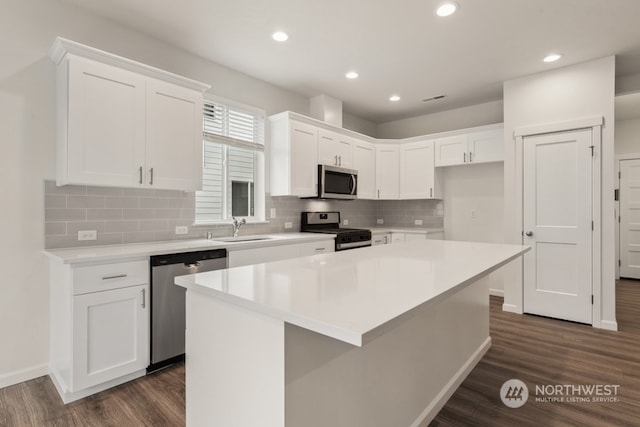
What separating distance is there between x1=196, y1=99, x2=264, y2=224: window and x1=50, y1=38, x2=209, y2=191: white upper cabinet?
1.67 ft

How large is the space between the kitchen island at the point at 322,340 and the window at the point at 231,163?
1.94 meters

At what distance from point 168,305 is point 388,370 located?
1.74 meters

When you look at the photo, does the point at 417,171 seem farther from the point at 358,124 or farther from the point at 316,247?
the point at 316,247

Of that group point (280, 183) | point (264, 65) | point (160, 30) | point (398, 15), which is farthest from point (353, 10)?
point (280, 183)

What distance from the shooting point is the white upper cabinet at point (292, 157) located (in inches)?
151

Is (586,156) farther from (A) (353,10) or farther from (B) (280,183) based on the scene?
(B) (280,183)

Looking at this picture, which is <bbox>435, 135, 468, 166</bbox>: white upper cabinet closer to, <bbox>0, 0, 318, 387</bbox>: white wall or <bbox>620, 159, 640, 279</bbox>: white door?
<bbox>620, 159, 640, 279</bbox>: white door

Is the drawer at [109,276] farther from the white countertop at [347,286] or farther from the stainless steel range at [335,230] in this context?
the stainless steel range at [335,230]

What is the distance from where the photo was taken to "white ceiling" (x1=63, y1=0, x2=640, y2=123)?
253cm

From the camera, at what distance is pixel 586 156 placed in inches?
135

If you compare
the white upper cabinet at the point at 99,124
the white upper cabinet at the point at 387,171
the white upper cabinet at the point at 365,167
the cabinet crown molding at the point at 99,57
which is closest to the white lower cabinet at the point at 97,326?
the white upper cabinet at the point at 99,124

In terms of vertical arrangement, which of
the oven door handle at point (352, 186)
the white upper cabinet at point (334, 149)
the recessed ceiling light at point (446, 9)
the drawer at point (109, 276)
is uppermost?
the recessed ceiling light at point (446, 9)

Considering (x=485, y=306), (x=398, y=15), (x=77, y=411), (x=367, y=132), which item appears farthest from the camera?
(x=367, y=132)

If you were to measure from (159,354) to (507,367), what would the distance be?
2641 mm
